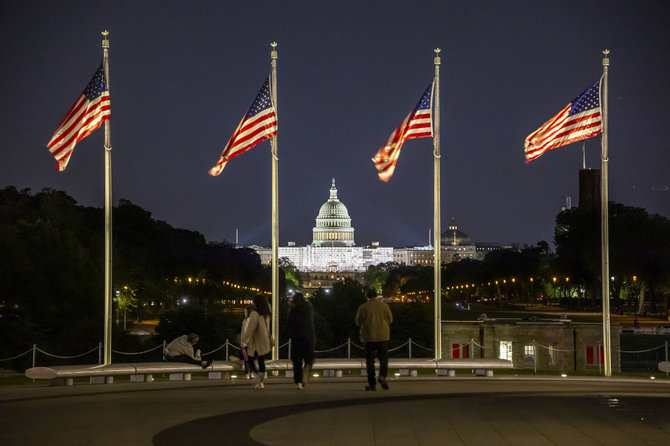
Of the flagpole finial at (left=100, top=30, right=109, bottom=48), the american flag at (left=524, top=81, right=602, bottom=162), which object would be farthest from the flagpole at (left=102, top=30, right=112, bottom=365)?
the american flag at (left=524, top=81, right=602, bottom=162)

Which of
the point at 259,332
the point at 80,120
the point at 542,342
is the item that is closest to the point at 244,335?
the point at 259,332

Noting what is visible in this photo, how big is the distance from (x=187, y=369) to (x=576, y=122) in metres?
12.4

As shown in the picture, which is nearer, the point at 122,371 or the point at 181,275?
the point at 122,371

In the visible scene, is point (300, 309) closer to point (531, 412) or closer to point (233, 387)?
point (233, 387)

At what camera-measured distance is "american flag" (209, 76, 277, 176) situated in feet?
91.5

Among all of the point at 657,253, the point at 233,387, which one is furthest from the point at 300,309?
the point at 657,253

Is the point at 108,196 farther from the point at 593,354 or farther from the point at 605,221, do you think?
the point at 593,354

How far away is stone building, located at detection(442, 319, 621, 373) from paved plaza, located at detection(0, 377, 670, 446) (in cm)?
3813

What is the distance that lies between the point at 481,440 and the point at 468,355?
174ft

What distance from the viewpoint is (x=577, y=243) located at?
354 feet

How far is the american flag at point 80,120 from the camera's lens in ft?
88.2

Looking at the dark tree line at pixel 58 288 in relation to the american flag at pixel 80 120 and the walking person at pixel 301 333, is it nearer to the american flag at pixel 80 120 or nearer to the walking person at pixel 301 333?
the american flag at pixel 80 120

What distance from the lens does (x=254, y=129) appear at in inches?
1103

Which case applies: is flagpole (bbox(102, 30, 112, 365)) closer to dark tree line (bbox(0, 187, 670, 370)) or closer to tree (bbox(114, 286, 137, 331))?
dark tree line (bbox(0, 187, 670, 370))
